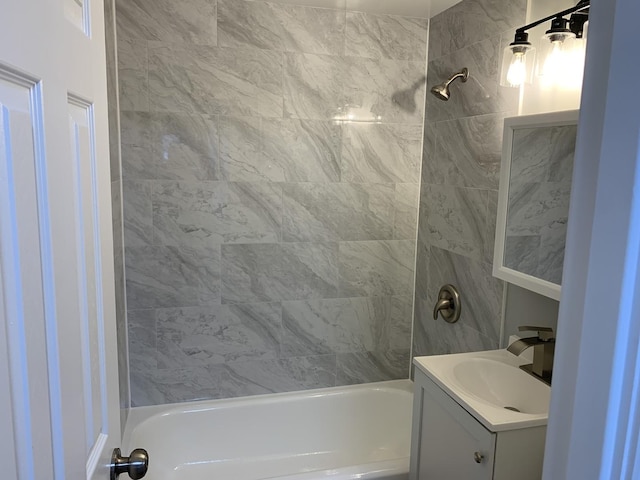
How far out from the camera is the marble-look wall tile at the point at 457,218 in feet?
6.82

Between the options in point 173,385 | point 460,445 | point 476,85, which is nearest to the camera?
point 460,445

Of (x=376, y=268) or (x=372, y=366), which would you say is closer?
(x=376, y=268)

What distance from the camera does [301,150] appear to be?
2.43 metres

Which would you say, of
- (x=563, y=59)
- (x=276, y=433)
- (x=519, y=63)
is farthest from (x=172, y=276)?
(x=563, y=59)

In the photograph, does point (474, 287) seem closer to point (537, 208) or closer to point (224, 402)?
point (537, 208)

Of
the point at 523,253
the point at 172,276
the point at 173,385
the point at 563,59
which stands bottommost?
the point at 173,385

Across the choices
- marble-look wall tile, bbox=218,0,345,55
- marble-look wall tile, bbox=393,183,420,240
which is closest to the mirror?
marble-look wall tile, bbox=393,183,420,240

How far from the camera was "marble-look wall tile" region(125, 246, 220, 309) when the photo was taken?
2.32 metres

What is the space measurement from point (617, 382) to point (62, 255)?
66 cm

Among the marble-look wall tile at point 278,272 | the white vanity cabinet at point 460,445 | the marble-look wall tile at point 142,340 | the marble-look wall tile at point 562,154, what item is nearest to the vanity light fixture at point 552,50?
the marble-look wall tile at point 562,154

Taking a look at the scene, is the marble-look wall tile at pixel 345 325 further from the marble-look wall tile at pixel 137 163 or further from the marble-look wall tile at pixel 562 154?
the marble-look wall tile at pixel 562 154

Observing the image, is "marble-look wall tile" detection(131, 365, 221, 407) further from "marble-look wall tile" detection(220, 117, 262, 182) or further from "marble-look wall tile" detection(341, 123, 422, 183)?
"marble-look wall tile" detection(341, 123, 422, 183)

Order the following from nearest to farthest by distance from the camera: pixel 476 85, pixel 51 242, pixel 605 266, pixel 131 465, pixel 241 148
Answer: pixel 605 266 → pixel 51 242 → pixel 131 465 → pixel 476 85 → pixel 241 148

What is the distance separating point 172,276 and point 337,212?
91 cm
